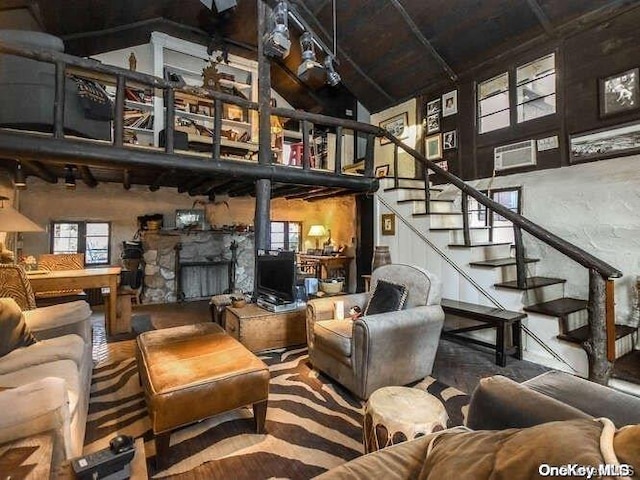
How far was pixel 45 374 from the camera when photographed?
1639mm

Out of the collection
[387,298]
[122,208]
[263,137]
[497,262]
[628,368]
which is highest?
[263,137]

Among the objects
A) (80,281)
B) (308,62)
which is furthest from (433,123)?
(80,281)

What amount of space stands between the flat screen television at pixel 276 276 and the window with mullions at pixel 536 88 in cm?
356

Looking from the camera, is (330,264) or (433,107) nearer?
(433,107)

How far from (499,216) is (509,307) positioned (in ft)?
5.51

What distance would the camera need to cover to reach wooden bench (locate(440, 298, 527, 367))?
9.35 ft

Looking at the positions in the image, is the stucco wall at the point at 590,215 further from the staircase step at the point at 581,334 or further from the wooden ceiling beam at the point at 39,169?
the wooden ceiling beam at the point at 39,169

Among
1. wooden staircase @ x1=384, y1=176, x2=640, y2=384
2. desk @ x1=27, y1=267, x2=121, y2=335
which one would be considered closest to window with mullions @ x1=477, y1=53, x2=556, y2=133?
wooden staircase @ x1=384, y1=176, x2=640, y2=384

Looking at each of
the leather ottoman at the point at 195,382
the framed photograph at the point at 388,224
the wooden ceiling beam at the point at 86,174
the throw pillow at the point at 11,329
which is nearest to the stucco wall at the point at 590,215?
the framed photograph at the point at 388,224

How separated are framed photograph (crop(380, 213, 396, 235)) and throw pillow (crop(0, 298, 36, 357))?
3.80m

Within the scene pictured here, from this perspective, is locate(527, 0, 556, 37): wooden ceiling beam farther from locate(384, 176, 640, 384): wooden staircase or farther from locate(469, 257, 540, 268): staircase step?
locate(469, 257, 540, 268): staircase step

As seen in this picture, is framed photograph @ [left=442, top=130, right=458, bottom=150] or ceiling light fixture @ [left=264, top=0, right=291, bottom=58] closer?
ceiling light fixture @ [left=264, top=0, right=291, bottom=58]

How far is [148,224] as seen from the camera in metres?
5.62

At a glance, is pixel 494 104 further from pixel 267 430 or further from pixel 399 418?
pixel 267 430
